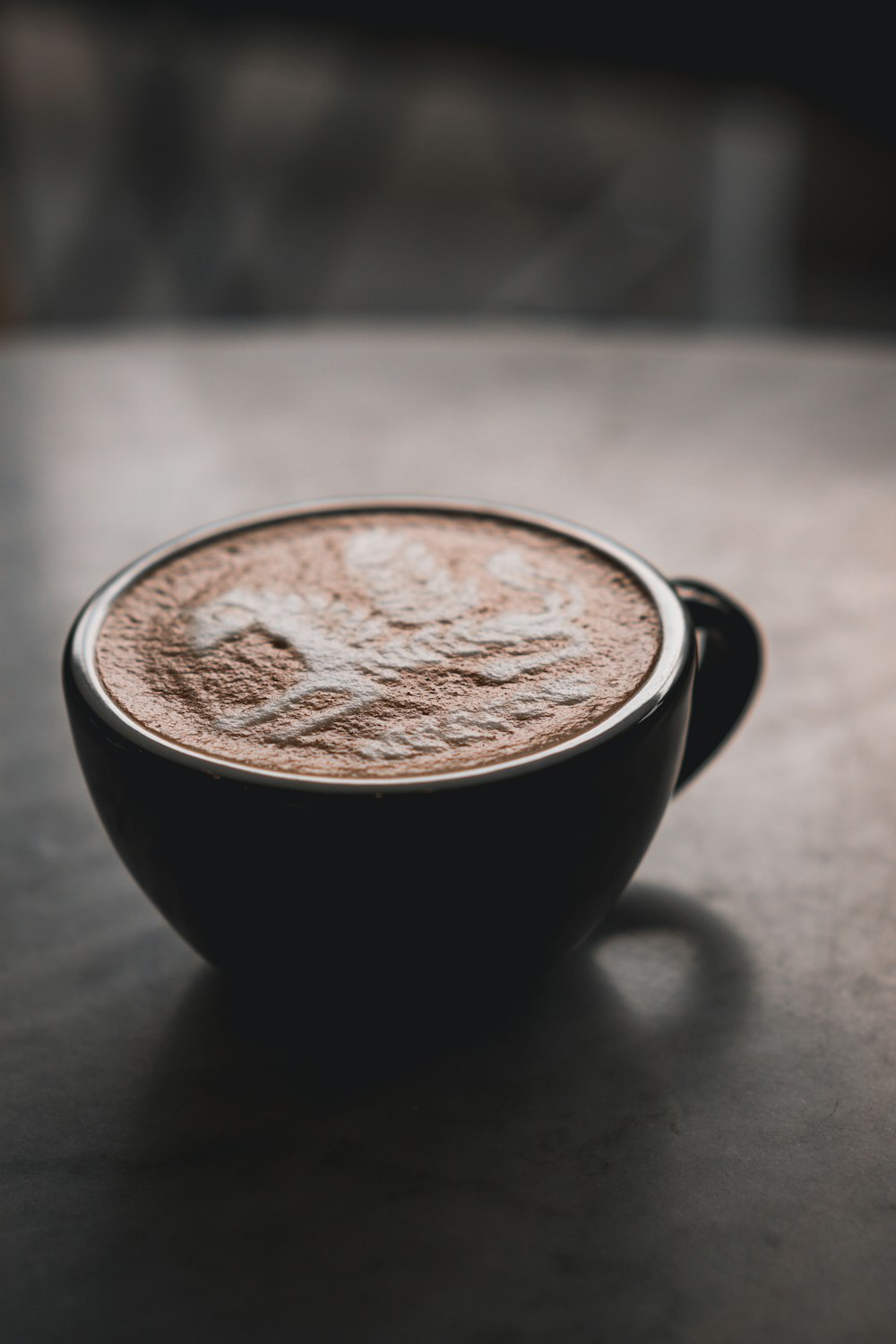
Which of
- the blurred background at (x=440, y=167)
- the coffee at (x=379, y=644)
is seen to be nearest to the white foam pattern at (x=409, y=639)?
the coffee at (x=379, y=644)

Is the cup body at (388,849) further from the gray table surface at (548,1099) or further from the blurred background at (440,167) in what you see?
the blurred background at (440,167)

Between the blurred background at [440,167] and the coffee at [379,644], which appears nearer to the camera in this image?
the coffee at [379,644]

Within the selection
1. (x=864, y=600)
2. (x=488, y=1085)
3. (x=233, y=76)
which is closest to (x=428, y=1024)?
(x=488, y=1085)

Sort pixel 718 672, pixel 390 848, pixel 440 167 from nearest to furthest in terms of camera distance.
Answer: pixel 390 848, pixel 718 672, pixel 440 167

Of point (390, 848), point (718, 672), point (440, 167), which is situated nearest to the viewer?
point (390, 848)

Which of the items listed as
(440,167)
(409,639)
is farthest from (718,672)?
(440,167)

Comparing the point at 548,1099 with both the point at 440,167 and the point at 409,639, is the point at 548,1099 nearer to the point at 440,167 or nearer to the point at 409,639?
the point at 409,639

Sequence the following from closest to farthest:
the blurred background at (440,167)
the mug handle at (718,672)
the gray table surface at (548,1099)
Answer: the gray table surface at (548,1099) < the mug handle at (718,672) < the blurred background at (440,167)

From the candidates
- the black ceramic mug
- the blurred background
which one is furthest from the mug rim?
the blurred background
